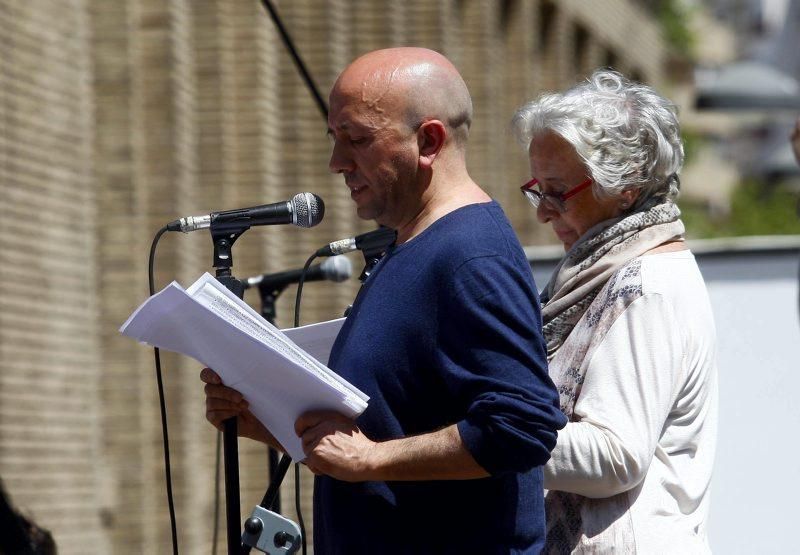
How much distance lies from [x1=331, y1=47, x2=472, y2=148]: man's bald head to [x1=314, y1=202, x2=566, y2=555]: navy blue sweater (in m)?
0.20

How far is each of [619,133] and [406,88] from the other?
64 centimetres

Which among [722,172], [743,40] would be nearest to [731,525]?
[722,172]

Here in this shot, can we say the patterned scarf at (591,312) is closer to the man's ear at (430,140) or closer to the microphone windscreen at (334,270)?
the man's ear at (430,140)

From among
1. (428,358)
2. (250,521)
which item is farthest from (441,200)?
(250,521)

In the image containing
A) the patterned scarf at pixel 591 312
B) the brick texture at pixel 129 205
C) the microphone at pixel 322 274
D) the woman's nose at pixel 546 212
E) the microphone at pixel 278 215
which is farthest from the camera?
the brick texture at pixel 129 205

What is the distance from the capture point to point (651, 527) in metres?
3.28

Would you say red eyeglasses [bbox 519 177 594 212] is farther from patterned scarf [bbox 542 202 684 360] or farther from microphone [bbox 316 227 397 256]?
microphone [bbox 316 227 397 256]

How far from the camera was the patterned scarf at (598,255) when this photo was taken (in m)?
3.47

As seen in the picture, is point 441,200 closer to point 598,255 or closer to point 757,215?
point 598,255

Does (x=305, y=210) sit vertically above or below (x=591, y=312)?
above

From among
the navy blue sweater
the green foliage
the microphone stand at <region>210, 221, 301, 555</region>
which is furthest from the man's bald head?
the green foliage

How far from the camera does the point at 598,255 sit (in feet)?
11.5

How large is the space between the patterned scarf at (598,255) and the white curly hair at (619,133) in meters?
0.06

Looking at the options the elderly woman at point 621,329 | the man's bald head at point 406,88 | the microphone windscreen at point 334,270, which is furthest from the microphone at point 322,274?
the man's bald head at point 406,88
